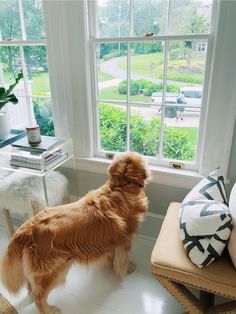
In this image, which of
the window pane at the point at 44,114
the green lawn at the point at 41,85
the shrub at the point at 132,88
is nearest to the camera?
the shrub at the point at 132,88

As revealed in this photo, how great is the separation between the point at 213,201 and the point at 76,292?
0.95m

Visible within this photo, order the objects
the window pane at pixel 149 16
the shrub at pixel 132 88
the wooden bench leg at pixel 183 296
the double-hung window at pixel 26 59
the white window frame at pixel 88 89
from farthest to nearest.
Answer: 1. the double-hung window at pixel 26 59
2. the shrub at pixel 132 88
3. the window pane at pixel 149 16
4. the white window frame at pixel 88 89
5. the wooden bench leg at pixel 183 296

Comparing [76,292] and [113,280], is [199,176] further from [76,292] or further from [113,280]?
[76,292]

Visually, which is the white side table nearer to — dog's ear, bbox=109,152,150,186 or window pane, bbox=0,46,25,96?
dog's ear, bbox=109,152,150,186

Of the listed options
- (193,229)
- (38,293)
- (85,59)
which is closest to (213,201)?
(193,229)

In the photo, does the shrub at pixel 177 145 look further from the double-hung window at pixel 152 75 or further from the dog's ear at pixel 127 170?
the dog's ear at pixel 127 170

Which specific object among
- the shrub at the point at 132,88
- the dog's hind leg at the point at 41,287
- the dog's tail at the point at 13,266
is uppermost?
the shrub at the point at 132,88

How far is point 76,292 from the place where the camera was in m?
1.49

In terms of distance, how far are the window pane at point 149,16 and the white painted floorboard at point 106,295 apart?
4.68ft

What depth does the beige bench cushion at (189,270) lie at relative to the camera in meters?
1.01

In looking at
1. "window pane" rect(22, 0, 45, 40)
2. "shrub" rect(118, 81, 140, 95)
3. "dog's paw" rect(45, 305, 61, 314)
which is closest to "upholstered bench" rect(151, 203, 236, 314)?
"dog's paw" rect(45, 305, 61, 314)

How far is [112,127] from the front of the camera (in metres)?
1.84

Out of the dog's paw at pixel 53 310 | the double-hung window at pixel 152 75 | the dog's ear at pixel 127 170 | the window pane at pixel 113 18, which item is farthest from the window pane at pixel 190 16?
the dog's paw at pixel 53 310

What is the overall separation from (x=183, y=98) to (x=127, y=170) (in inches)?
23.3
